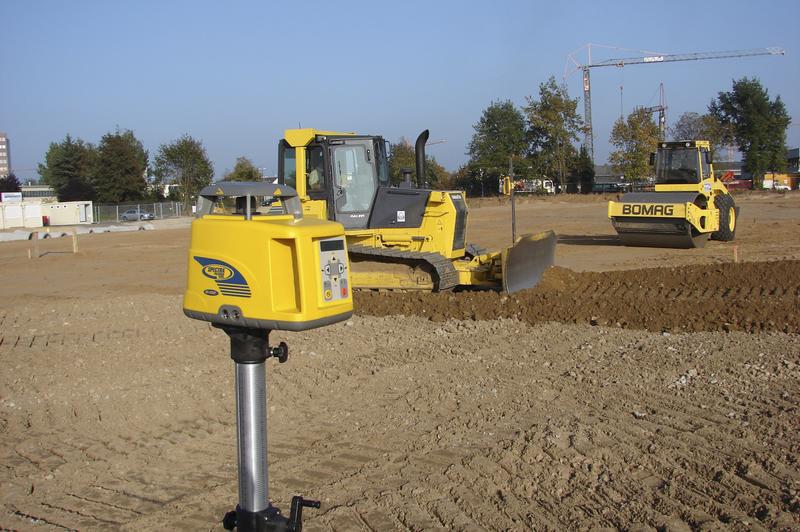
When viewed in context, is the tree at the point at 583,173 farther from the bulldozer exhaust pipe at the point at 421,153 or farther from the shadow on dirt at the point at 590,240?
the bulldozer exhaust pipe at the point at 421,153

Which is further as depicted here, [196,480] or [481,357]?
[481,357]

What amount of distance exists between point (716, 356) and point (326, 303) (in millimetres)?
5300

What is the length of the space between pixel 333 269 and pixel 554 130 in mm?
58607

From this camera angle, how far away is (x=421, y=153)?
42.6 ft

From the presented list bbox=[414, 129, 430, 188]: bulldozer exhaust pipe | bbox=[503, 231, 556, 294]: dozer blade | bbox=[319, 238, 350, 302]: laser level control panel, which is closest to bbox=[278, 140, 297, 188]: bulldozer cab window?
bbox=[414, 129, 430, 188]: bulldozer exhaust pipe

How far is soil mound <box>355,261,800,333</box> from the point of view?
31.1 feet

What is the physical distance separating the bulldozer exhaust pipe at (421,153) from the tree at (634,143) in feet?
139

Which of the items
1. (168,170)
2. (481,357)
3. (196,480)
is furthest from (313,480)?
(168,170)

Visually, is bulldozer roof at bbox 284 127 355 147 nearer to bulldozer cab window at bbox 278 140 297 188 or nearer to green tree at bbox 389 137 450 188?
bulldozer cab window at bbox 278 140 297 188

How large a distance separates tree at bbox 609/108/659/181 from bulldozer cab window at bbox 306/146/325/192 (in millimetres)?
42925

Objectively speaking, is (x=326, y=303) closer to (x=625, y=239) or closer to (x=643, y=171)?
(x=625, y=239)

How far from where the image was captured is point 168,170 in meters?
65.6

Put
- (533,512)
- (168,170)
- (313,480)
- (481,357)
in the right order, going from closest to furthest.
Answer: (533,512)
(313,480)
(481,357)
(168,170)

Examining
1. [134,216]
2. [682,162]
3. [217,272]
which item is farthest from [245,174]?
[217,272]
